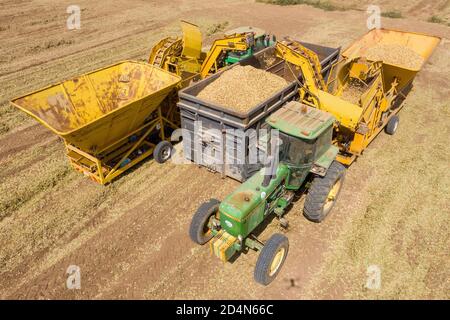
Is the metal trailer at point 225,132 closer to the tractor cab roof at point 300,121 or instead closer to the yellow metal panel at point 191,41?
the tractor cab roof at point 300,121

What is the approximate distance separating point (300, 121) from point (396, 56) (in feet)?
16.9

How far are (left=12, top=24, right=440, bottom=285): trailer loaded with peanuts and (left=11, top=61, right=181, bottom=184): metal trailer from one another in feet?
0.09

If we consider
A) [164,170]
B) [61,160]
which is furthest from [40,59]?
[164,170]

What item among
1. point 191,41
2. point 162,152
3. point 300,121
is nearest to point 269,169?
point 300,121

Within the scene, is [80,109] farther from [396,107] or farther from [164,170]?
[396,107]

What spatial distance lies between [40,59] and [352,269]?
14.8 m

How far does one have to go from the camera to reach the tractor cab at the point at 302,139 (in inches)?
215

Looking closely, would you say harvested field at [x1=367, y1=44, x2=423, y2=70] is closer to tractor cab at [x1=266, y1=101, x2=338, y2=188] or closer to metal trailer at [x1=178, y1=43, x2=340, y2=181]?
metal trailer at [x1=178, y1=43, x2=340, y2=181]

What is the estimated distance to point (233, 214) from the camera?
16.3ft

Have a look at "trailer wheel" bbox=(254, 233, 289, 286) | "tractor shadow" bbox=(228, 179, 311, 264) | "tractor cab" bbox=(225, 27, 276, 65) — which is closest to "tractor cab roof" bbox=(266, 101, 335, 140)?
"tractor shadow" bbox=(228, 179, 311, 264)

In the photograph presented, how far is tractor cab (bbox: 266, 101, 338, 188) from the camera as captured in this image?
18.0ft

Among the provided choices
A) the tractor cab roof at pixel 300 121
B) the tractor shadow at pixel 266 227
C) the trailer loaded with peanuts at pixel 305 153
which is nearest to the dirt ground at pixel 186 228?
the tractor shadow at pixel 266 227

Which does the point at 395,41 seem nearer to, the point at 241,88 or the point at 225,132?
the point at 241,88
